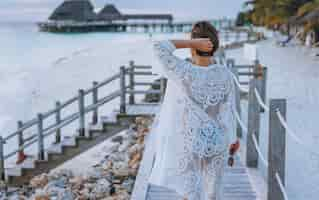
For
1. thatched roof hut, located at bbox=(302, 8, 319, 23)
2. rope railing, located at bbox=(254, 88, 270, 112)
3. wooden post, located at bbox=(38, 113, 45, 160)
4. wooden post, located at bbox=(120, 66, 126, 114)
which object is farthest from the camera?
thatched roof hut, located at bbox=(302, 8, 319, 23)

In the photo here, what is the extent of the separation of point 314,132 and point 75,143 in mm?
3485

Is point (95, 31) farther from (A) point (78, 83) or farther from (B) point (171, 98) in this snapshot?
(B) point (171, 98)

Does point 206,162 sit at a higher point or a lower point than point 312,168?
higher

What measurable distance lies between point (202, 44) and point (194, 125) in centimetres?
46

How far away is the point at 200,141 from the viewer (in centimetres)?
304

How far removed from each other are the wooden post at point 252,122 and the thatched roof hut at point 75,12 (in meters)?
97.8

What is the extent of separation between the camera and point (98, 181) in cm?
748

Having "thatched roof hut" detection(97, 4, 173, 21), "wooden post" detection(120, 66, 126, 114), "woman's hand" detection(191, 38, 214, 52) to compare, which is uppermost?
"thatched roof hut" detection(97, 4, 173, 21)

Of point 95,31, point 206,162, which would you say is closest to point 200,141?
point 206,162

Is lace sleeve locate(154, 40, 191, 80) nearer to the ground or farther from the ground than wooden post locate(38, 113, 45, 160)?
farther from the ground

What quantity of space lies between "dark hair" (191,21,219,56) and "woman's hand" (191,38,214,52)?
0.03 metres

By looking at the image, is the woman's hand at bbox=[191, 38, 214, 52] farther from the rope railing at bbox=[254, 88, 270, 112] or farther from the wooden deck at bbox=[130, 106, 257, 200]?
the wooden deck at bbox=[130, 106, 257, 200]

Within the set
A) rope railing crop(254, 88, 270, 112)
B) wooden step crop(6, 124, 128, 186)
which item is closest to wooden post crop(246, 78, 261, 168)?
rope railing crop(254, 88, 270, 112)

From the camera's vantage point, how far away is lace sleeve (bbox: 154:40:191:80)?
2.98m
